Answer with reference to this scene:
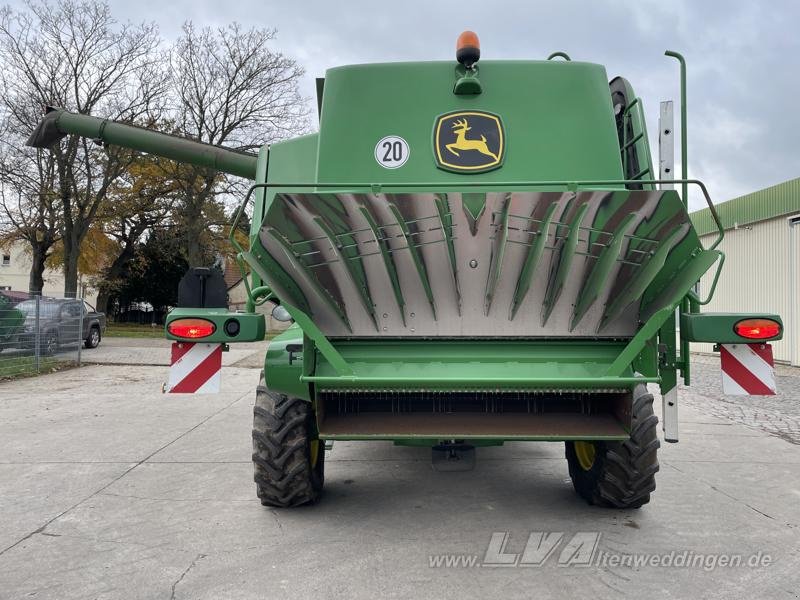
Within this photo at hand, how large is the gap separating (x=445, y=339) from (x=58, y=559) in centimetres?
235

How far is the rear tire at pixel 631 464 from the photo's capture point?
355cm

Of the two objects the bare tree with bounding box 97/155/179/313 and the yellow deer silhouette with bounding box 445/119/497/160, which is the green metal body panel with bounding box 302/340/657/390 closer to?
the yellow deer silhouette with bounding box 445/119/497/160

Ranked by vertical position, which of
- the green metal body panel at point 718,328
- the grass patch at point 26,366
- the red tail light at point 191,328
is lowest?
the grass patch at point 26,366

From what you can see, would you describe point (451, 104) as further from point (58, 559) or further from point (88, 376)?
point (88, 376)

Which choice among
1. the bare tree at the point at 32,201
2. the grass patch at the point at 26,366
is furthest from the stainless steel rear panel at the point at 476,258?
the bare tree at the point at 32,201

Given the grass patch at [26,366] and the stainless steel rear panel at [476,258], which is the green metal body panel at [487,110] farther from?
the grass patch at [26,366]

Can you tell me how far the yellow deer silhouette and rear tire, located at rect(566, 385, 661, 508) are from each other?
5.82 feet

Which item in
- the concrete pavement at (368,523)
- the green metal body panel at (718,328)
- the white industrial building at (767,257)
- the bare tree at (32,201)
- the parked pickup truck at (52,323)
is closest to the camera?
the concrete pavement at (368,523)

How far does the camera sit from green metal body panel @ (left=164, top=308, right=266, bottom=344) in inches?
133

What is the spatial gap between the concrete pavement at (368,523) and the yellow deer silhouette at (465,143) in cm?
234

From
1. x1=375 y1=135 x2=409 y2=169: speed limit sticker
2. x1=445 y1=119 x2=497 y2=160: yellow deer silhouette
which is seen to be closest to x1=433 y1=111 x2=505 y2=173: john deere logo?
x1=445 y1=119 x2=497 y2=160: yellow deer silhouette

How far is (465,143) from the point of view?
398 centimetres

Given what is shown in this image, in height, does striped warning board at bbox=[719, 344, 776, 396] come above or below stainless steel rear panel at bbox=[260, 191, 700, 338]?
below

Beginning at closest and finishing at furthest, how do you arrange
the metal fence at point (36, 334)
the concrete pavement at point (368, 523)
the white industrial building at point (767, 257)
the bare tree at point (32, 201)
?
the concrete pavement at point (368, 523)
the metal fence at point (36, 334)
the white industrial building at point (767, 257)
the bare tree at point (32, 201)
